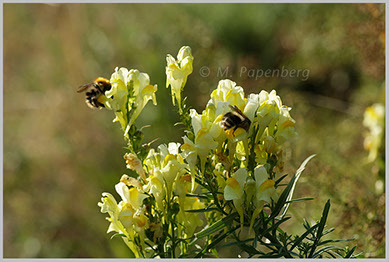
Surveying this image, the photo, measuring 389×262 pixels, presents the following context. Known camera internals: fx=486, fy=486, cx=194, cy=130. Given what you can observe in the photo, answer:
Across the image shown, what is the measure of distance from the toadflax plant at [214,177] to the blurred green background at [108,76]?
113 cm

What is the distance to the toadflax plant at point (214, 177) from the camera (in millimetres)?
719

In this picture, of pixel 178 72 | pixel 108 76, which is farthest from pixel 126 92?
pixel 108 76

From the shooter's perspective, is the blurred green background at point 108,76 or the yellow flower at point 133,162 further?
the blurred green background at point 108,76

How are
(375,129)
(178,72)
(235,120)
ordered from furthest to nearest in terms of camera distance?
(375,129)
(178,72)
(235,120)

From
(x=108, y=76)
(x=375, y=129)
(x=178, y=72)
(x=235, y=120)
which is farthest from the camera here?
(x=108, y=76)

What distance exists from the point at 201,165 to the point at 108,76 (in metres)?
2.24

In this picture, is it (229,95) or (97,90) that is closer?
(229,95)

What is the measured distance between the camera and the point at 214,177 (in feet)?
2.49

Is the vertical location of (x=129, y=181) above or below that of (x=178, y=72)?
below

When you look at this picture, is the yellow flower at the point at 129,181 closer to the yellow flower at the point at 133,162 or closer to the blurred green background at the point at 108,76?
the yellow flower at the point at 133,162

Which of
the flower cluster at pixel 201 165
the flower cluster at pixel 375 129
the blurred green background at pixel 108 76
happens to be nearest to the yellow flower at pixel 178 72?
the flower cluster at pixel 201 165

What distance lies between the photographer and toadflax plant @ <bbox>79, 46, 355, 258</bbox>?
72cm

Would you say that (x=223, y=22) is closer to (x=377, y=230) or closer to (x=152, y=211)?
(x=377, y=230)

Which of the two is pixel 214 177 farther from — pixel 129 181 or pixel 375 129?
pixel 375 129
